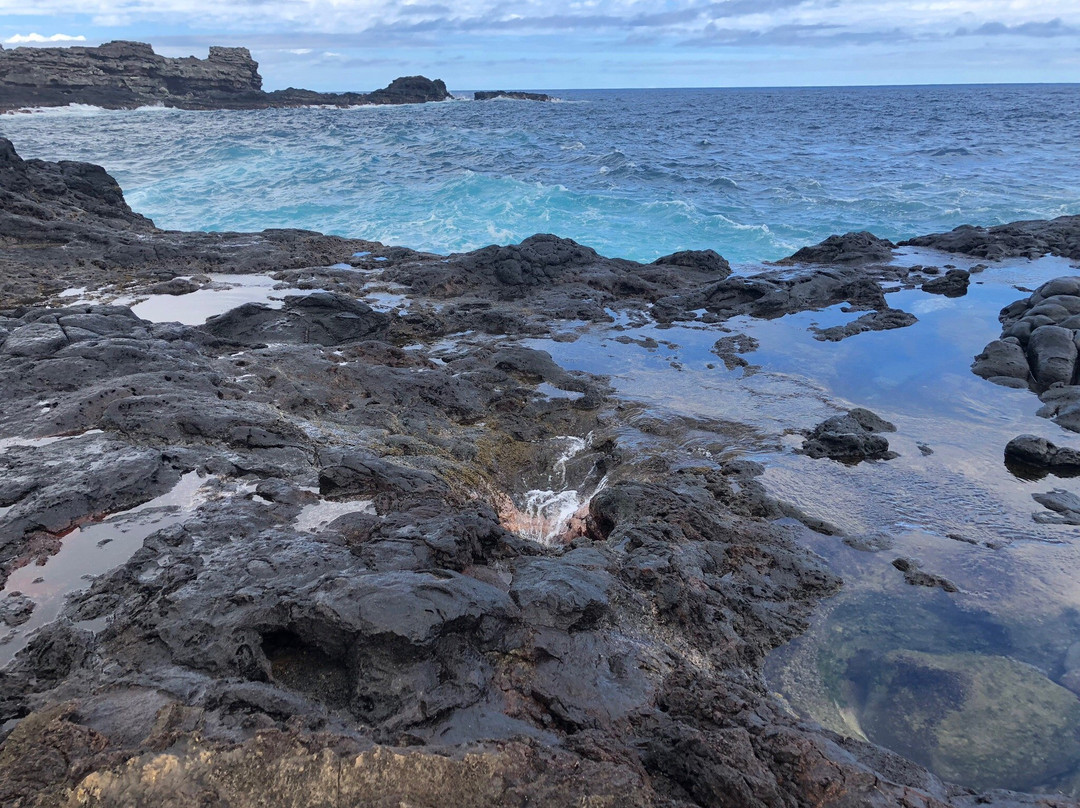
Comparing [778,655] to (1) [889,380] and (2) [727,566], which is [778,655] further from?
(1) [889,380]

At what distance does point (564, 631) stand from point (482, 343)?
7.20 m

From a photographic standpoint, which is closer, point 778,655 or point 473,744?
point 473,744

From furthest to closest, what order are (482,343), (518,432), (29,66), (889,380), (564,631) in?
(29,66) < (482,343) < (889,380) < (518,432) < (564,631)

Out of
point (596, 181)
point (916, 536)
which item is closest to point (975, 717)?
point (916, 536)

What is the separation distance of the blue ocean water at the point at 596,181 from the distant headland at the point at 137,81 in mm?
32134

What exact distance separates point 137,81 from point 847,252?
96.2 metres

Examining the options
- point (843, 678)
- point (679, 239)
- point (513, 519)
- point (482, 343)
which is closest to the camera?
point (843, 678)

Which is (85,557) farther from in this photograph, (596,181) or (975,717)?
(596,181)

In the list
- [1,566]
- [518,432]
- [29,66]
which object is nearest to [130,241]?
[518,432]

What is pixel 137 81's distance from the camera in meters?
82.6

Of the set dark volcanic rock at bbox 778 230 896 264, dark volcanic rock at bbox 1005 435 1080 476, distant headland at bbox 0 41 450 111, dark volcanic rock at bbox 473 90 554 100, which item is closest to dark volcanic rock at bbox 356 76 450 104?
distant headland at bbox 0 41 450 111

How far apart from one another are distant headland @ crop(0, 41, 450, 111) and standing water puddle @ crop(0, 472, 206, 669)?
89.1 m

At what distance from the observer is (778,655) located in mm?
4535

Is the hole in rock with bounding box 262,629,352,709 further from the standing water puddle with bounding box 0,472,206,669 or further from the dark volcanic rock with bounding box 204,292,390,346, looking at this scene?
the dark volcanic rock with bounding box 204,292,390,346
